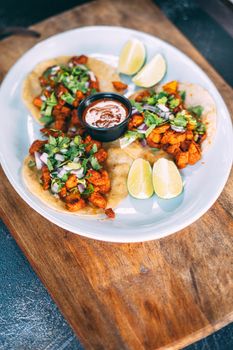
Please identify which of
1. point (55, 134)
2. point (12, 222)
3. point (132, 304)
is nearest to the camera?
point (132, 304)

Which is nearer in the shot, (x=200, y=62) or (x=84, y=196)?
(x=84, y=196)

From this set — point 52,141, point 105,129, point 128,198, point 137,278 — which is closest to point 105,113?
point 105,129

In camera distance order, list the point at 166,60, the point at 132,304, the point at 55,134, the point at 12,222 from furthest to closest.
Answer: the point at 166,60
the point at 55,134
the point at 12,222
the point at 132,304

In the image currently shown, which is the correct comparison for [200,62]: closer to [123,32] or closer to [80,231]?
[123,32]

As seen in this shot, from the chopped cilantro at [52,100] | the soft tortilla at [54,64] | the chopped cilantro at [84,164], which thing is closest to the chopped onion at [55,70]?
the soft tortilla at [54,64]

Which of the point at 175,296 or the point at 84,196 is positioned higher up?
the point at 175,296

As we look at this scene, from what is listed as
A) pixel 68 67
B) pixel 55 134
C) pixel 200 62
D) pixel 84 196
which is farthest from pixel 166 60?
pixel 84 196

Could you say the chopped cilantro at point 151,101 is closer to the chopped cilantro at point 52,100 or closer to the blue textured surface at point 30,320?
the chopped cilantro at point 52,100
